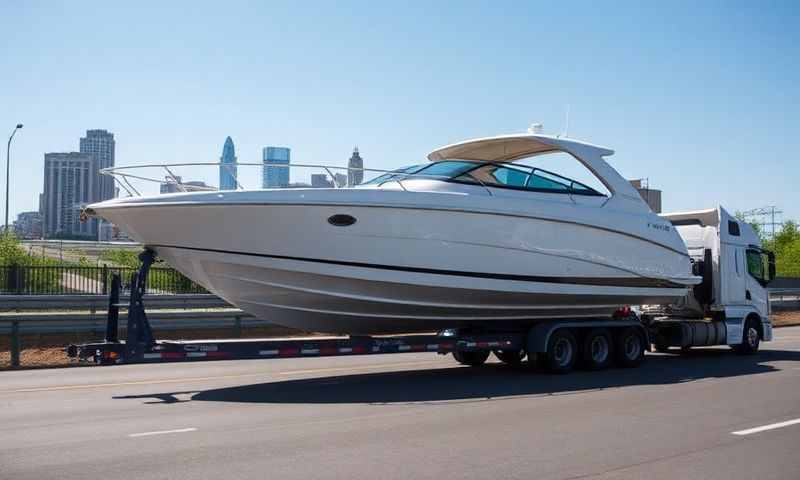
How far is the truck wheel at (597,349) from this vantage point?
12570 millimetres

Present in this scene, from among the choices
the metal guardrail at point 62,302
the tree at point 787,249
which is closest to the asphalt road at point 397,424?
the metal guardrail at point 62,302

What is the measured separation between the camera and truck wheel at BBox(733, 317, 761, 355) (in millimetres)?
16109

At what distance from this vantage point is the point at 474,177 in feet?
37.2

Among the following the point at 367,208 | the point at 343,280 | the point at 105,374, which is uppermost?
the point at 367,208

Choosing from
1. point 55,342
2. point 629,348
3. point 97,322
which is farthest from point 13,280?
point 629,348

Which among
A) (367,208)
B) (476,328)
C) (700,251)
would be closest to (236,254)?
(367,208)

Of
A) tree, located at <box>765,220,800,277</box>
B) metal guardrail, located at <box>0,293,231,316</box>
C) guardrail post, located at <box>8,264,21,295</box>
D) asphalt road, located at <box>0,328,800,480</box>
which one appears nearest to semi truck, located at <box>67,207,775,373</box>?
asphalt road, located at <box>0,328,800,480</box>

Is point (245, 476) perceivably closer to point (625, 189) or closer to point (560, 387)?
point (560, 387)

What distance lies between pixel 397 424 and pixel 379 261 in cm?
302

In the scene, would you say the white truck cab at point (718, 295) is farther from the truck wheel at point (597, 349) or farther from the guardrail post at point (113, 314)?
the guardrail post at point (113, 314)

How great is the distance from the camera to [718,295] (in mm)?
15703

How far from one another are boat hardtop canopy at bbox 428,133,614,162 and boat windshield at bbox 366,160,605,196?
82 centimetres

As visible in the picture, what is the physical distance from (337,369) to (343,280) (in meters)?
3.09

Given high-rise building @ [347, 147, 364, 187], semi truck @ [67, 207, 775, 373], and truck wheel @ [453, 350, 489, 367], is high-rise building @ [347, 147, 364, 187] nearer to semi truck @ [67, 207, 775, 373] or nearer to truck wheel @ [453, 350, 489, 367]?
semi truck @ [67, 207, 775, 373]
